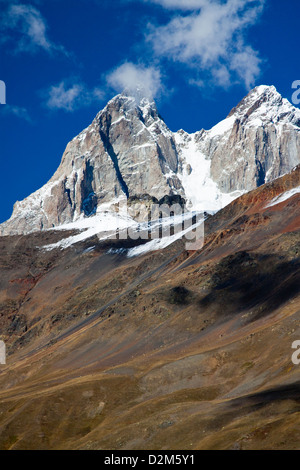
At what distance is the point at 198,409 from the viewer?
74625 mm

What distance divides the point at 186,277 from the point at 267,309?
50.1 m

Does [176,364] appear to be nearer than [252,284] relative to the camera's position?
Yes

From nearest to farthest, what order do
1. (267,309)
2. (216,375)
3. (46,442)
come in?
1. (46,442)
2. (216,375)
3. (267,309)

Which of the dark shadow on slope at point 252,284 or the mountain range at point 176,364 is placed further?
the dark shadow on slope at point 252,284

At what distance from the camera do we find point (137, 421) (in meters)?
77.5

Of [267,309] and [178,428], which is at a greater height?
[267,309]

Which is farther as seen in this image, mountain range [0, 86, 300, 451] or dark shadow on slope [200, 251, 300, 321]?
dark shadow on slope [200, 251, 300, 321]

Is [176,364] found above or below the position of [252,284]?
below

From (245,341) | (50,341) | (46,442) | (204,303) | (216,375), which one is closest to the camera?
(46,442)
